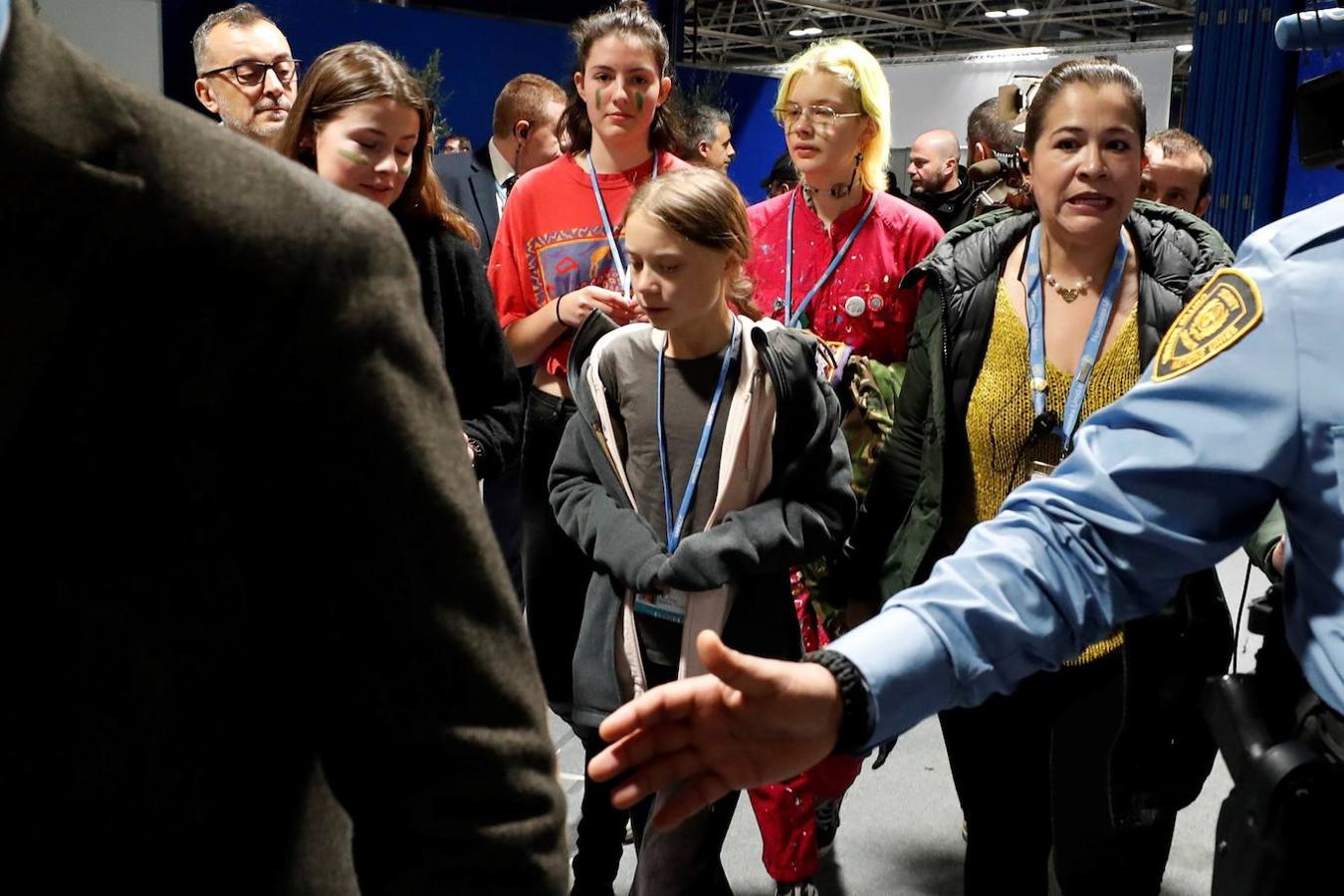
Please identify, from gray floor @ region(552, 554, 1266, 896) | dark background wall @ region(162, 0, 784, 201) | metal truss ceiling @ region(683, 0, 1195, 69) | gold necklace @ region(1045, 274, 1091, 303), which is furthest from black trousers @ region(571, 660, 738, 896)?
metal truss ceiling @ region(683, 0, 1195, 69)

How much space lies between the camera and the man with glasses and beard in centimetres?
273

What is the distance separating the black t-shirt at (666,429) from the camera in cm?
228

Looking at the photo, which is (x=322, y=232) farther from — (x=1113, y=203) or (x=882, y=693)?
(x=1113, y=203)

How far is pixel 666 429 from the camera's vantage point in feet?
7.54

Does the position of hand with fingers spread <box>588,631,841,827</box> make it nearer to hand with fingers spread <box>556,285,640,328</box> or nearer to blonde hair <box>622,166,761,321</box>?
blonde hair <box>622,166,761,321</box>

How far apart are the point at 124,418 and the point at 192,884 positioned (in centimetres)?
25

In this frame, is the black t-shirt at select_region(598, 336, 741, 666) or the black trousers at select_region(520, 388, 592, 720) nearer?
the black t-shirt at select_region(598, 336, 741, 666)

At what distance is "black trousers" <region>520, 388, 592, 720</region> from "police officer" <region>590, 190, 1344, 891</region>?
1.50 m

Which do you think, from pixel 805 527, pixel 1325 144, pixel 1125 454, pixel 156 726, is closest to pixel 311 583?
pixel 156 726

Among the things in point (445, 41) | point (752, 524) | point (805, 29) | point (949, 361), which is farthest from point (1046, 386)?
point (805, 29)

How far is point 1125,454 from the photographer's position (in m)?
1.17

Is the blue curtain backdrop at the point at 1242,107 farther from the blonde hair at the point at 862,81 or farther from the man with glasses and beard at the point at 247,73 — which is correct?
the man with glasses and beard at the point at 247,73

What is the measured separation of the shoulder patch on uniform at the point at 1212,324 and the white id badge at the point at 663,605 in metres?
1.18

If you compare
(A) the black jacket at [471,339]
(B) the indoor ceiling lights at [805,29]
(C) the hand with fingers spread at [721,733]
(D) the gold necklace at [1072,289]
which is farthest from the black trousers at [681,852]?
(B) the indoor ceiling lights at [805,29]
